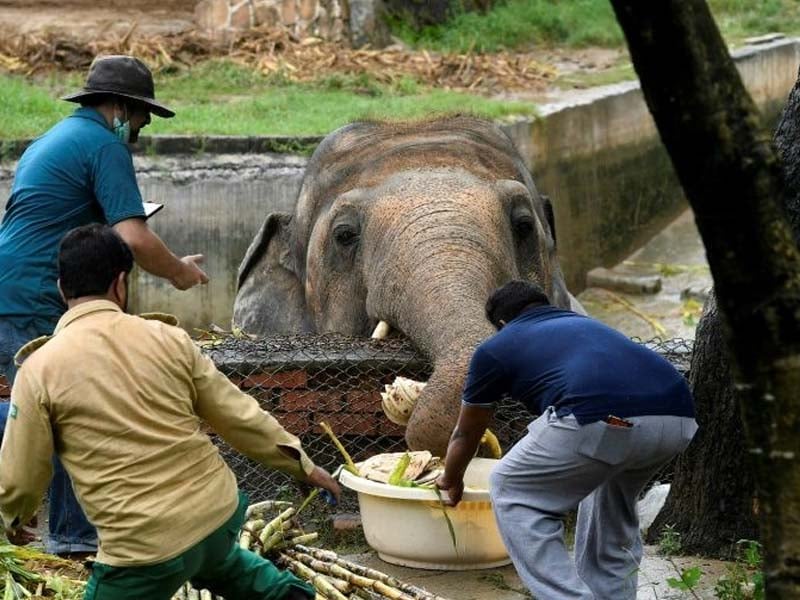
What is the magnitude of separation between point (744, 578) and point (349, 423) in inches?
93.8

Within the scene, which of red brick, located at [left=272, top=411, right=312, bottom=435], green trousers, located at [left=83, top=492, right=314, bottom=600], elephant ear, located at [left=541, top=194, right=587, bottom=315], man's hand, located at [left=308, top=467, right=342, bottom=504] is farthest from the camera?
elephant ear, located at [left=541, top=194, right=587, bottom=315]

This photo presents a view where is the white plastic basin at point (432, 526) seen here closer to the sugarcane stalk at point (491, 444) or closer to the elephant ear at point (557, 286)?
the sugarcane stalk at point (491, 444)

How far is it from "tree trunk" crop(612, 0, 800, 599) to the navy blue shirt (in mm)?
1874

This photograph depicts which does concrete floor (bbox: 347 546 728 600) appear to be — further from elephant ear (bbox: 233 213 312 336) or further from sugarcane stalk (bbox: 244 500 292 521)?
elephant ear (bbox: 233 213 312 336)

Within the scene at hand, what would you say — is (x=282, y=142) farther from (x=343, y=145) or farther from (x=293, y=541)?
(x=293, y=541)

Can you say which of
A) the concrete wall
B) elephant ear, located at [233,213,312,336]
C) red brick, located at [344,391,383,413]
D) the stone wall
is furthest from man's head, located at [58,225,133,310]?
the stone wall

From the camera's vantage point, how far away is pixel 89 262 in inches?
205

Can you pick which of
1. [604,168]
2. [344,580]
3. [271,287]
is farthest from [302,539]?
[604,168]

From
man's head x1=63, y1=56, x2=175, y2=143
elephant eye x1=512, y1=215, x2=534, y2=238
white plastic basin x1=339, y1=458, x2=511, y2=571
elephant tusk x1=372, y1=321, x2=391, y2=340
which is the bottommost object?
white plastic basin x1=339, y1=458, x2=511, y2=571

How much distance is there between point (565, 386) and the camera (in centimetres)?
580

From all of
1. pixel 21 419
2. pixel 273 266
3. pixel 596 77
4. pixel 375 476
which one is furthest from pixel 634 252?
pixel 21 419

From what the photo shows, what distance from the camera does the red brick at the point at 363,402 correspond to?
8062mm

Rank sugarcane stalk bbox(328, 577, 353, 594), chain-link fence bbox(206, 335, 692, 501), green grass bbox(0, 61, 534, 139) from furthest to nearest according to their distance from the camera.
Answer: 1. green grass bbox(0, 61, 534, 139)
2. chain-link fence bbox(206, 335, 692, 501)
3. sugarcane stalk bbox(328, 577, 353, 594)

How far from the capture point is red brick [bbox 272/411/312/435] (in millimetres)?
8133
